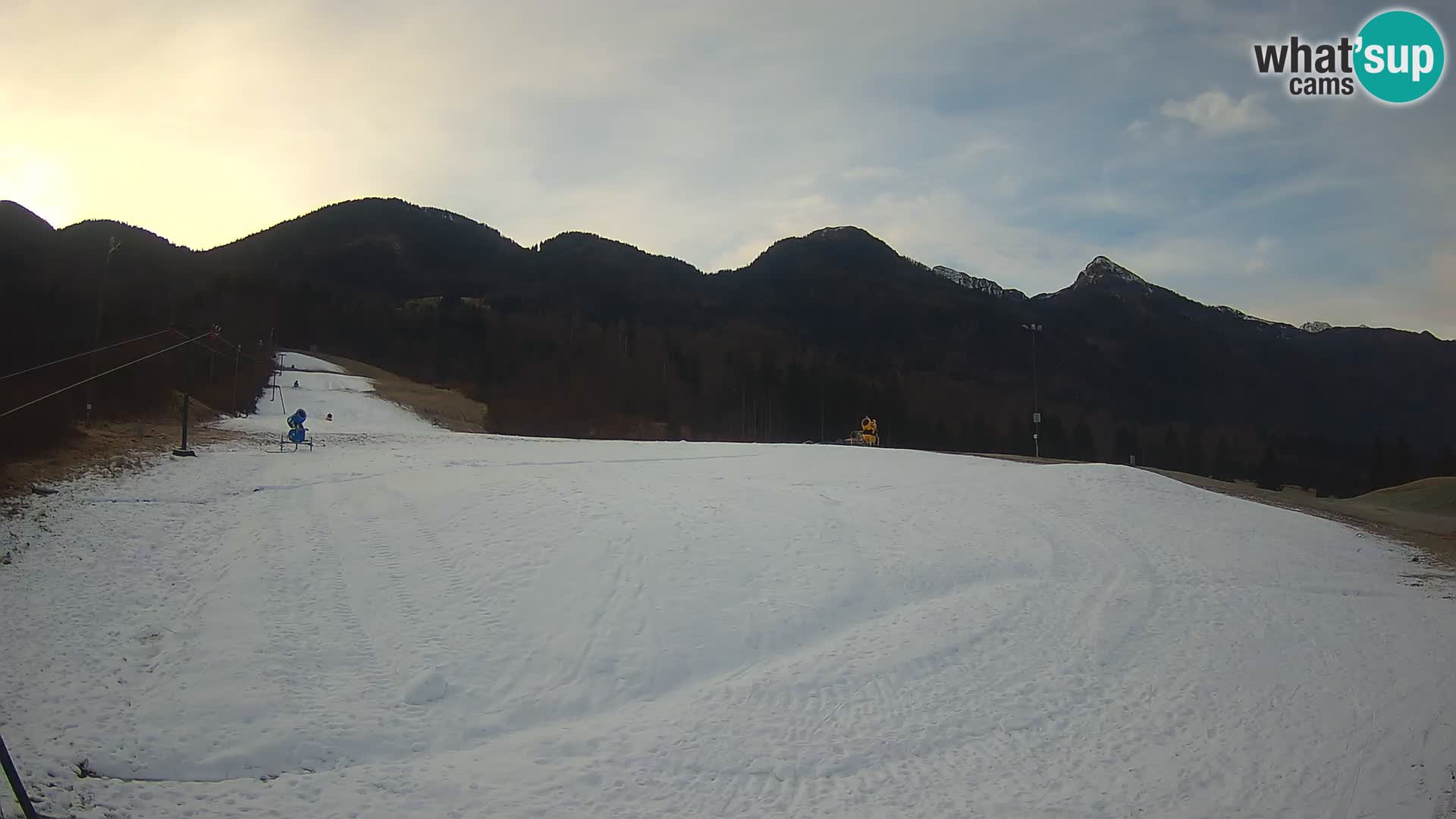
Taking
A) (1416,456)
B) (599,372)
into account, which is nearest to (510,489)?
(599,372)

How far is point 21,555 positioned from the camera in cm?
1073

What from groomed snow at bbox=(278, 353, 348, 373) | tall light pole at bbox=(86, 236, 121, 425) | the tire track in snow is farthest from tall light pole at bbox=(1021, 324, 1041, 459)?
groomed snow at bbox=(278, 353, 348, 373)

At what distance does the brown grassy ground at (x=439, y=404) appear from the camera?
51.5 metres

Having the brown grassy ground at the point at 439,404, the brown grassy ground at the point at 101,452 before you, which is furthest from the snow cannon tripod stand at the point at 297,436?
the brown grassy ground at the point at 439,404

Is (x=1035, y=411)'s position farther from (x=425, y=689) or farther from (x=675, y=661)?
(x=425, y=689)

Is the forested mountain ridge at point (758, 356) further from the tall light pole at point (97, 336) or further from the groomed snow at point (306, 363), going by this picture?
the groomed snow at point (306, 363)

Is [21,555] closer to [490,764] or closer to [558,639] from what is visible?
[558,639]

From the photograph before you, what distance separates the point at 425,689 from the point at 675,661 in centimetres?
294

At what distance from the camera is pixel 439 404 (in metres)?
56.0

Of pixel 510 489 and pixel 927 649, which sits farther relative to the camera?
pixel 510 489

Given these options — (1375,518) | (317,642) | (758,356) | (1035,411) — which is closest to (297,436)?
(317,642)

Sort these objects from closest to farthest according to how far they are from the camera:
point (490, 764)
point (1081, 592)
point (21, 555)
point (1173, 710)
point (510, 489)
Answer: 1. point (490, 764)
2. point (1173, 710)
3. point (21, 555)
4. point (1081, 592)
5. point (510, 489)

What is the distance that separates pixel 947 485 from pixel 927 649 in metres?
10.7

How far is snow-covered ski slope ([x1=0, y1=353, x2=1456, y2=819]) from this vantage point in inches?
293
